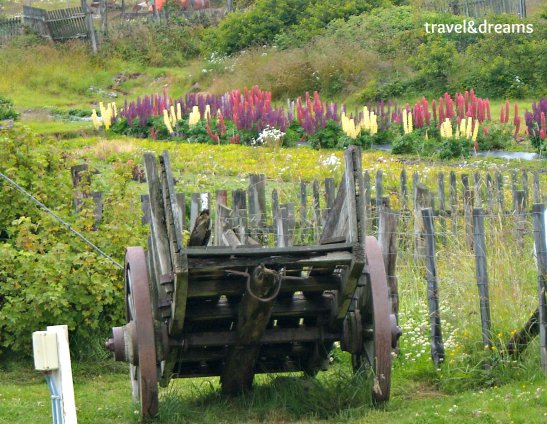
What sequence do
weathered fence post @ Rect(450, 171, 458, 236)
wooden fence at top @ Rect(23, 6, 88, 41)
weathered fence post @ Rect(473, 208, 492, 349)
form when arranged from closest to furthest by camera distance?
weathered fence post @ Rect(473, 208, 492, 349), weathered fence post @ Rect(450, 171, 458, 236), wooden fence at top @ Rect(23, 6, 88, 41)

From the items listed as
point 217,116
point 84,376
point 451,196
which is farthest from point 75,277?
point 217,116

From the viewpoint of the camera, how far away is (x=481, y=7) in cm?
3534

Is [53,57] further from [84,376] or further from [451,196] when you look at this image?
[84,376]

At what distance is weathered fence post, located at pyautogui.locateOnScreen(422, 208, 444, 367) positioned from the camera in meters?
8.49

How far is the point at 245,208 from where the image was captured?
12266 millimetres

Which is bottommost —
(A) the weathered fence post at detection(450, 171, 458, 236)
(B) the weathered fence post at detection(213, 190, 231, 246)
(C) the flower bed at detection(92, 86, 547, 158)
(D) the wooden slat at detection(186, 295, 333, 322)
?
(C) the flower bed at detection(92, 86, 547, 158)

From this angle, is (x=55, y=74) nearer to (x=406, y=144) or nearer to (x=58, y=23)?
(x=58, y=23)

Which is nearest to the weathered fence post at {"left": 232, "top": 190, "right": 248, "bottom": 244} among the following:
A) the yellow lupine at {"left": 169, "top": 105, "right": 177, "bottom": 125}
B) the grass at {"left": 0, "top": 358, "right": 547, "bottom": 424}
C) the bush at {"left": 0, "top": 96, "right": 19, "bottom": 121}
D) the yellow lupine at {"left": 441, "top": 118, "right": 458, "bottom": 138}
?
the grass at {"left": 0, "top": 358, "right": 547, "bottom": 424}

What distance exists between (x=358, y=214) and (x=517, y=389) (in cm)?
183

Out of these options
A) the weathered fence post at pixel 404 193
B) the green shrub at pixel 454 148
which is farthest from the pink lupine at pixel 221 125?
the weathered fence post at pixel 404 193

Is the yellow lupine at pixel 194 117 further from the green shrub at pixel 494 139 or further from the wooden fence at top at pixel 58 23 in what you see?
the wooden fence at top at pixel 58 23

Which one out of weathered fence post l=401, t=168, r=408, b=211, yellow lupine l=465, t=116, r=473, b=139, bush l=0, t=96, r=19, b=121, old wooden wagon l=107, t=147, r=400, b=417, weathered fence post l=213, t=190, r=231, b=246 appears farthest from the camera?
bush l=0, t=96, r=19, b=121

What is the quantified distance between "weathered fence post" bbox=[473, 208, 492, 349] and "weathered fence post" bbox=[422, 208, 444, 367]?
16.0 inches

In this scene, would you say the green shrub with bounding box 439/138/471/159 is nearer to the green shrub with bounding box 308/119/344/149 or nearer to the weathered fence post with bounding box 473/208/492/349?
the green shrub with bounding box 308/119/344/149
